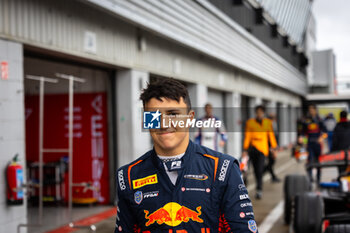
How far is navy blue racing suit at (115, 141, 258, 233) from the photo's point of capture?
181cm

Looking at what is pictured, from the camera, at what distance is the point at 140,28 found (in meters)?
9.06

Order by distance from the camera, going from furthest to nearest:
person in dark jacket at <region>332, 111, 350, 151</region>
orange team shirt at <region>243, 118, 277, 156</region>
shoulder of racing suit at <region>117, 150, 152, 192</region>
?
orange team shirt at <region>243, 118, 277, 156</region>
person in dark jacket at <region>332, 111, 350, 151</region>
shoulder of racing suit at <region>117, 150, 152, 192</region>

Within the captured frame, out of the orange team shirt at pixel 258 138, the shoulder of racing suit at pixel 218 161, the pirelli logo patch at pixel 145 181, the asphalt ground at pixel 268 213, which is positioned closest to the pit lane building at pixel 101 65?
the shoulder of racing suit at pixel 218 161

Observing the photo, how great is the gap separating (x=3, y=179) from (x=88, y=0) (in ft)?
9.30

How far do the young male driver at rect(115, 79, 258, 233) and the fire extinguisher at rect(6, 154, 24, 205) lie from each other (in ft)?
13.0

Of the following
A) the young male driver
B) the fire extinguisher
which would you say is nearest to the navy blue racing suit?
the young male driver

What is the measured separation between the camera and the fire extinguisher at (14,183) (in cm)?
543

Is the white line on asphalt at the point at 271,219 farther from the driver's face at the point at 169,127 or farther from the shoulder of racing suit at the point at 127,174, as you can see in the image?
the driver's face at the point at 169,127

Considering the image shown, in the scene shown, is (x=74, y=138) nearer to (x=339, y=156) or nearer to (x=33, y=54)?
(x=33, y=54)

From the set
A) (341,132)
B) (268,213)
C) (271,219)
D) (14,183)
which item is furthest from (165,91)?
(341,132)

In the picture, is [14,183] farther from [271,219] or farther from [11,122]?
[271,219]

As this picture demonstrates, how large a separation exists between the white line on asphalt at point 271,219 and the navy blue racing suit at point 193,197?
14.2 feet

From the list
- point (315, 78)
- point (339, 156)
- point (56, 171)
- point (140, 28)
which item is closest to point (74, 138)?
point (56, 171)

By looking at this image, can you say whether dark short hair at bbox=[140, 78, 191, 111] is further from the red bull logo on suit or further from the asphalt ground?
the asphalt ground
